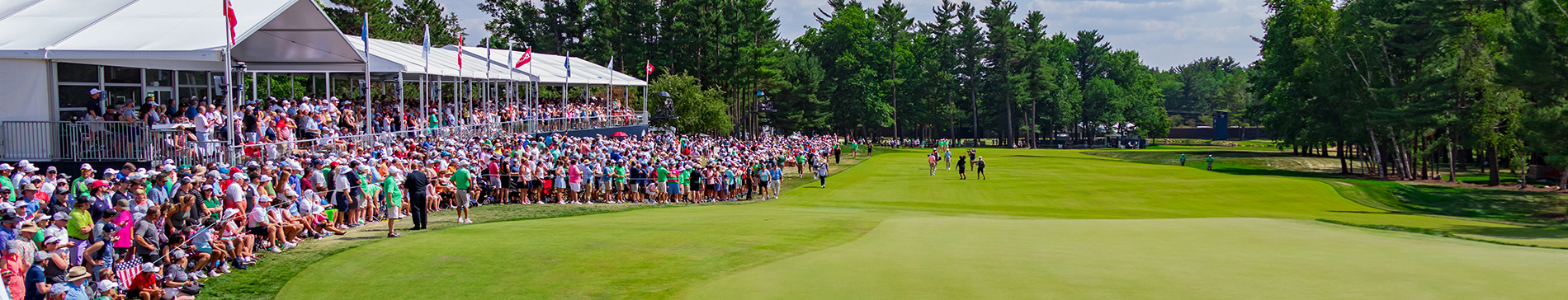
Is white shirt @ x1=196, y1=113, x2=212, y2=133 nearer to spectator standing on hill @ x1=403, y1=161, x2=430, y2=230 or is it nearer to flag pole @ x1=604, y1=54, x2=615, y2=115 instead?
spectator standing on hill @ x1=403, y1=161, x2=430, y2=230

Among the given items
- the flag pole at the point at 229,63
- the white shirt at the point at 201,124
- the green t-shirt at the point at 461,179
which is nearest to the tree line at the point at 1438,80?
the green t-shirt at the point at 461,179

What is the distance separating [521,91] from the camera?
260ft

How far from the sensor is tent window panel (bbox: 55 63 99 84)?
22.4 m

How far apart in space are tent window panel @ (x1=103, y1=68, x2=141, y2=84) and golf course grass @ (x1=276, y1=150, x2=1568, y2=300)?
11.2m

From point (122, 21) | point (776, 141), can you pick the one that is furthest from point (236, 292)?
point (776, 141)

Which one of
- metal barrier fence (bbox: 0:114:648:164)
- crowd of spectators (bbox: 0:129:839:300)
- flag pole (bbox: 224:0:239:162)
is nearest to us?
crowd of spectators (bbox: 0:129:839:300)

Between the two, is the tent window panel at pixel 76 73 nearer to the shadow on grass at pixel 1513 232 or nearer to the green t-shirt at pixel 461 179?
the green t-shirt at pixel 461 179

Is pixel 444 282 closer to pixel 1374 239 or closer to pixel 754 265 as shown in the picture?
pixel 754 265

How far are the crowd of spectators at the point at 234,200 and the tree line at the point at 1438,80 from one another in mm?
31455

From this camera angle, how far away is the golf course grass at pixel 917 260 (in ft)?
40.9

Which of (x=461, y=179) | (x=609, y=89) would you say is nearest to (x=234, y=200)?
(x=461, y=179)

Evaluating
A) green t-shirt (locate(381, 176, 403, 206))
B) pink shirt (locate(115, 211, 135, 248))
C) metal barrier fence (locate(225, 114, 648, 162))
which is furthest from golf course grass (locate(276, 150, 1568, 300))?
metal barrier fence (locate(225, 114, 648, 162))

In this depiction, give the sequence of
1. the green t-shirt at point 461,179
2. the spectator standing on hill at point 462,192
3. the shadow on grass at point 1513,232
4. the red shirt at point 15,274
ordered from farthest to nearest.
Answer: the shadow on grass at point 1513,232, the green t-shirt at point 461,179, the spectator standing on hill at point 462,192, the red shirt at point 15,274

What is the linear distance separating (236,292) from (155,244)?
103cm
